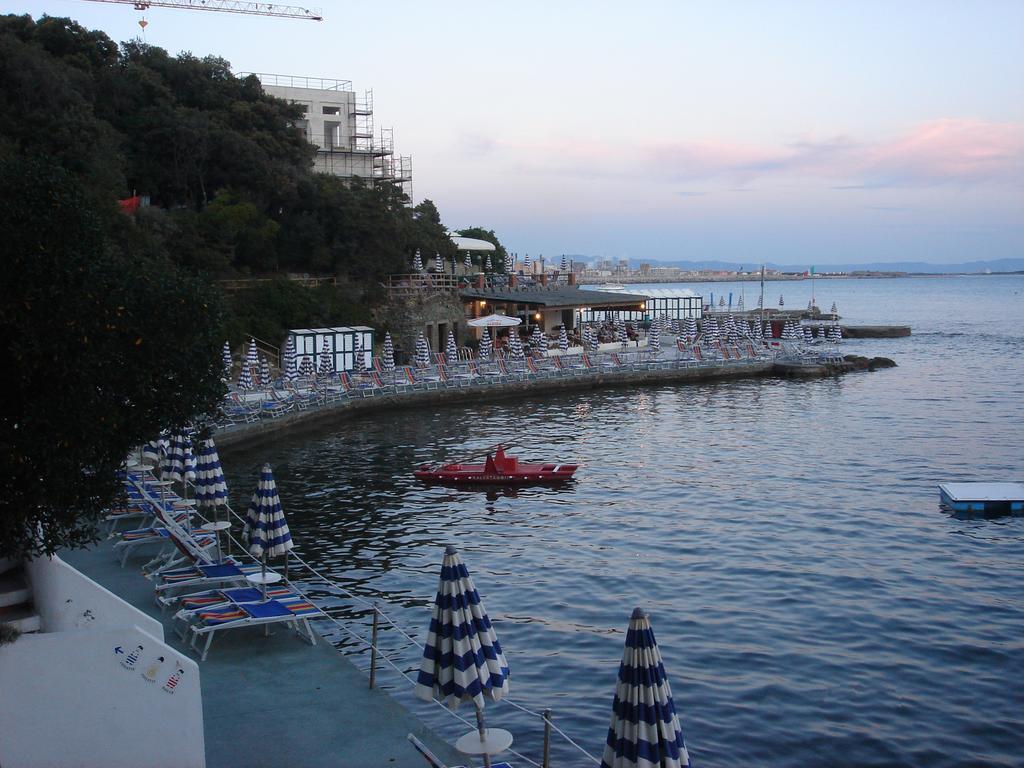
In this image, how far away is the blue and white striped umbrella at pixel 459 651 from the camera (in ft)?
25.3

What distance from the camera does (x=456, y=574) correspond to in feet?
25.6

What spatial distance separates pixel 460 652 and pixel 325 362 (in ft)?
110

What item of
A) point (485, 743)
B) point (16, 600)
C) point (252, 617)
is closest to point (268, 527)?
point (252, 617)

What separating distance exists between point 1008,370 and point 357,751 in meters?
56.0

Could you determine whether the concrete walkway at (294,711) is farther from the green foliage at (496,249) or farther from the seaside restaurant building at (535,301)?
the green foliage at (496,249)

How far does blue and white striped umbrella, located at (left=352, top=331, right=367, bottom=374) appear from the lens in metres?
39.4

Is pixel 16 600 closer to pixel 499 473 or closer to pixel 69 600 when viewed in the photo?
pixel 69 600

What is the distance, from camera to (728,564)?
1830 cm

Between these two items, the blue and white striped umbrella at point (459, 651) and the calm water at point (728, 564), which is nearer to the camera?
the blue and white striped umbrella at point (459, 651)

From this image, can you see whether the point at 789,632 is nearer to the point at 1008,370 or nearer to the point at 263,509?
the point at 263,509

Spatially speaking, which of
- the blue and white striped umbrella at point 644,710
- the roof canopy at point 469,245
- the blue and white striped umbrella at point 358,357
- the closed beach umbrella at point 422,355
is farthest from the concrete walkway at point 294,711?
the roof canopy at point 469,245

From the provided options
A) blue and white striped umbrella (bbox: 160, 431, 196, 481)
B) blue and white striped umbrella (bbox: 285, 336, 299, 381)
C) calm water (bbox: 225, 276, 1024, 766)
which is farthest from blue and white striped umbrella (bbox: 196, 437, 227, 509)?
blue and white striped umbrella (bbox: 285, 336, 299, 381)

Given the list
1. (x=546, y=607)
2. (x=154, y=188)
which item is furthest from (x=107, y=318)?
(x=154, y=188)

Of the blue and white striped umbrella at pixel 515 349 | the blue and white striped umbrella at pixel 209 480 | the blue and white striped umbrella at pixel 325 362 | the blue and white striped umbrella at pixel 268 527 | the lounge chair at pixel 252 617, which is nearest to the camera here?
the lounge chair at pixel 252 617
